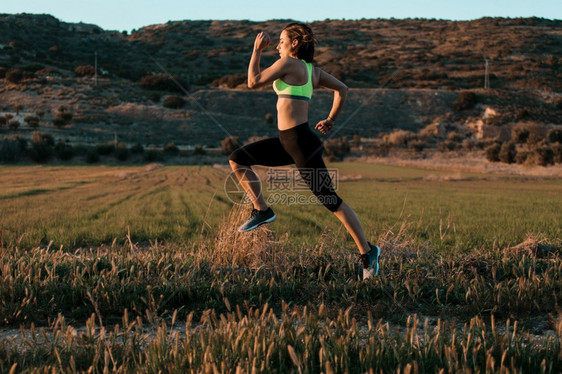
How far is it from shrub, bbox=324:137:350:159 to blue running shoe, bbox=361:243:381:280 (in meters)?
39.2

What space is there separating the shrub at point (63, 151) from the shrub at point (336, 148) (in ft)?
75.4

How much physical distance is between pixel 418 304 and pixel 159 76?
2670 inches

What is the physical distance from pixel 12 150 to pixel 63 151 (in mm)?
3871

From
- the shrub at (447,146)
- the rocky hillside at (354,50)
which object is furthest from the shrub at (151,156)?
the rocky hillside at (354,50)

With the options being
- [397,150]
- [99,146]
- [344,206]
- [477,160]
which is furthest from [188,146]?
[344,206]

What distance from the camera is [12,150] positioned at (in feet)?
129

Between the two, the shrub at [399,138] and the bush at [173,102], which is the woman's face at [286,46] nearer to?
the shrub at [399,138]

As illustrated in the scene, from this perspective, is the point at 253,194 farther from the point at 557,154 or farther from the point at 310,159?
the point at 557,154

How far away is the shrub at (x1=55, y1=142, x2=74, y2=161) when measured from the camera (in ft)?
134

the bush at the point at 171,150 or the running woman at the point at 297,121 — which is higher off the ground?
the running woman at the point at 297,121

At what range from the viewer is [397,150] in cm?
4744

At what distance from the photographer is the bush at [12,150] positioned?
3897cm

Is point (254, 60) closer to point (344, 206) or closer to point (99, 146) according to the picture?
point (344, 206)

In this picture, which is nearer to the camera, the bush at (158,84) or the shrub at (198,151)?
the shrub at (198,151)
